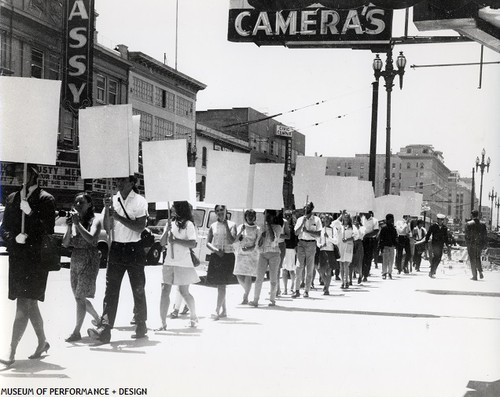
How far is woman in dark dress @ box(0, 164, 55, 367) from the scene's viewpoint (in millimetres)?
6961

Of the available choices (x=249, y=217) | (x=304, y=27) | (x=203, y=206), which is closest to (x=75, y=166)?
(x=203, y=206)

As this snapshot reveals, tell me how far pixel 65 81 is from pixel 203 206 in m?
12.5

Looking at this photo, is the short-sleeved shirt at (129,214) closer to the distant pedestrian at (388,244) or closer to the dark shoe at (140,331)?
the dark shoe at (140,331)

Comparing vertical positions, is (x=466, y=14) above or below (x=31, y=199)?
above

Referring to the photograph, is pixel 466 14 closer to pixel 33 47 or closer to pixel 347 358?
pixel 347 358

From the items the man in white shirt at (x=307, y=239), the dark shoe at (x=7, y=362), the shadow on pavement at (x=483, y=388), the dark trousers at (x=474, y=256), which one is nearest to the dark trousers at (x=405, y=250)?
the dark trousers at (x=474, y=256)

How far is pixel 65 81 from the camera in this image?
2977 cm

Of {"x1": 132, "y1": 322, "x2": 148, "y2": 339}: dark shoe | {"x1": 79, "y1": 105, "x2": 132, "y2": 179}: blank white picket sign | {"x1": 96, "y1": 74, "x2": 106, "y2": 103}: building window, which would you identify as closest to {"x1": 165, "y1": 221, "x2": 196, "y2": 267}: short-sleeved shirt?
{"x1": 132, "y1": 322, "x2": 148, "y2": 339}: dark shoe

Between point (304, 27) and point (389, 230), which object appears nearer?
point (304, 27)

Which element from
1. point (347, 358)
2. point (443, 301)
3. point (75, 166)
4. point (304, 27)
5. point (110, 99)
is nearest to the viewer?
point (347, 358)

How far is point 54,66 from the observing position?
3847 centimetres

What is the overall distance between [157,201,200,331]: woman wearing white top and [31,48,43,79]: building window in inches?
1154

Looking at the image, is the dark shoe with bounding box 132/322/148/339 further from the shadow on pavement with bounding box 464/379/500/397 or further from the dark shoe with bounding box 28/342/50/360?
the shadow on pavement with bounding box 464/379/500/397

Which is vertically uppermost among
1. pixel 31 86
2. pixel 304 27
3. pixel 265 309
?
pixel 304 27
